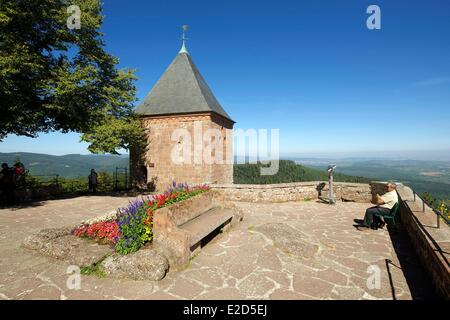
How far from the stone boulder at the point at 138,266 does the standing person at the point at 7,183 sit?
1008 cm

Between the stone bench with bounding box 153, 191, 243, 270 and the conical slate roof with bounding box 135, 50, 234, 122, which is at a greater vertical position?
the conical slate roof with bounding box 135, 50, 234, 122

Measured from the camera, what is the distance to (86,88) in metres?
12.1

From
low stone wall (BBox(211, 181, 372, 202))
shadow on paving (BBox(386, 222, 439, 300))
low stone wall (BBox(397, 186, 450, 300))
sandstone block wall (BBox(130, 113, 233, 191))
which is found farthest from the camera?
sandstone block wall (BBox(130, 113, 233, 191))

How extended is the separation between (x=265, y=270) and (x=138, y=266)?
241cm

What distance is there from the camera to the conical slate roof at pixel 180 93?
17.0m

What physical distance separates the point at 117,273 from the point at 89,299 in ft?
2.26

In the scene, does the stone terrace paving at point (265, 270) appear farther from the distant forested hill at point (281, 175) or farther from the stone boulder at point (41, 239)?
the distant forested hill at point (281, 175)

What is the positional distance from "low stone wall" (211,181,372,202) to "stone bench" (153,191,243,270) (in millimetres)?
4810

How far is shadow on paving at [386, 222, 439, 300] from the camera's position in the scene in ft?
12.9

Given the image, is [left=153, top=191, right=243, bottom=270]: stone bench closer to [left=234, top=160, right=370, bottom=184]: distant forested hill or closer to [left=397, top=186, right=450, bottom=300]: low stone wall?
[left=397, top=186, right=450, bottom=300]: low stone wall

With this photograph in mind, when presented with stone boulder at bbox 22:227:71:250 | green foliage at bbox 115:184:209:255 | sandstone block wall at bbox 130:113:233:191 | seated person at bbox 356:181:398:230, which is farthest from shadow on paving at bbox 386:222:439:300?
sandstone block wall at bbox 130:113:233:191

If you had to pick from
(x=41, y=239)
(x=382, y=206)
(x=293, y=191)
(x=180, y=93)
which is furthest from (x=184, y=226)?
(x=180, y=93)
